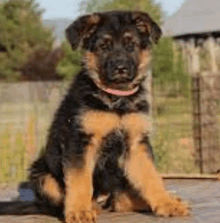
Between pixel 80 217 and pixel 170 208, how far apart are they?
638 mm

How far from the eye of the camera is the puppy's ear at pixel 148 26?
4.71 m

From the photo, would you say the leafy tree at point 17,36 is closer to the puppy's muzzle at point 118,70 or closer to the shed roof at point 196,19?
the shed roof at point 196,19

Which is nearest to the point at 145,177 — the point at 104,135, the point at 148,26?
the point at 104,135

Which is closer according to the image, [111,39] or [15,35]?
[111,39]

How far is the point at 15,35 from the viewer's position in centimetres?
4131

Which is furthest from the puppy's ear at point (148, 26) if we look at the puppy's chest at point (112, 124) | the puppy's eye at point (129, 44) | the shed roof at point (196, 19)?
the shed roof at point (196, 19)

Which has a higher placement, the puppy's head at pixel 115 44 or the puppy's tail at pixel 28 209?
the puppy's head at pixel 115 44

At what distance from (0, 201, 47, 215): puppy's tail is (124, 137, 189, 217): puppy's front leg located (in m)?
0.66

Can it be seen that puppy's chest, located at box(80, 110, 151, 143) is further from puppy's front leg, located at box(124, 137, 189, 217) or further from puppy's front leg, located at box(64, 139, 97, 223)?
puppy's front leg, located at box(64, 139, 97, 223)

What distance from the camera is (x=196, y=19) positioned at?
31.9 metres

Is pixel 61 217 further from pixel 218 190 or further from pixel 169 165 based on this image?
pixel 169 165

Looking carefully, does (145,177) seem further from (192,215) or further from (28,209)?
(28,209)

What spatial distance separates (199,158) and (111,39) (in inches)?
178

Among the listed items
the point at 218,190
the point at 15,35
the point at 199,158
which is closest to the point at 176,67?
the point at 199,158
